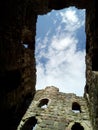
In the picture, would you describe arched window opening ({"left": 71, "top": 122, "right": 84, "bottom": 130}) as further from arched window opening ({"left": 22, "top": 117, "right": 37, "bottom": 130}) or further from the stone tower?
arched window opening ({"left": 22, "top": 117, "right": 37, "bottom": 130})

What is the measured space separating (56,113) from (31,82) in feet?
7.63

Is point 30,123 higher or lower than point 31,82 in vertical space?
lower

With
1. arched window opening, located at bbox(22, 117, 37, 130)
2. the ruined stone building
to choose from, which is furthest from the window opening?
arched window opening, located at bbox(22, 117, 37, 130)

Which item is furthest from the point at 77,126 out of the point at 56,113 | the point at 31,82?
the point at 31,82

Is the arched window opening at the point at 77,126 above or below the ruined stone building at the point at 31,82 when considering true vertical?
below

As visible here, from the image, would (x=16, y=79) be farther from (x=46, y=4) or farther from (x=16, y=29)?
(x=46, y=4)

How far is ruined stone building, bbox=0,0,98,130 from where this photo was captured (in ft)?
24.4

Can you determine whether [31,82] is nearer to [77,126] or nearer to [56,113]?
[56,113]

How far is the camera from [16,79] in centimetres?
950

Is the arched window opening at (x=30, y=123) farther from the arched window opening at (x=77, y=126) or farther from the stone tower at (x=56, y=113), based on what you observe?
the arched window opening at (x=77, y=126)

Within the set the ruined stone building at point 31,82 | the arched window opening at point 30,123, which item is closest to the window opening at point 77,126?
the ruined stone building at point 31,82

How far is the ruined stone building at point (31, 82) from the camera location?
7449 mm

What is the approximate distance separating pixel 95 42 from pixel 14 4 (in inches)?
132

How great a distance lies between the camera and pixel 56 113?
1001cm
